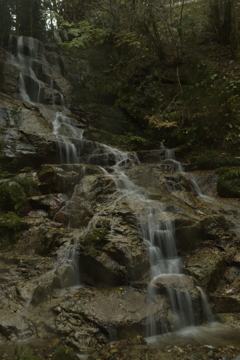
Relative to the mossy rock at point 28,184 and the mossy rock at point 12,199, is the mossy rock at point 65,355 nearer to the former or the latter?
the mossy rock at point 12,199

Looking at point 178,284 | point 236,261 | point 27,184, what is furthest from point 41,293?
point 236,261

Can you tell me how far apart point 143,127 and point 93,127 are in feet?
8.85

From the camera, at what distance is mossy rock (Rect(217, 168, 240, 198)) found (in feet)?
29.5

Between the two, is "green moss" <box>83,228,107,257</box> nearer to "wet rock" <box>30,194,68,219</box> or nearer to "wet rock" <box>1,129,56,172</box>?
"wet rock" <box>30,194,68,219</box>

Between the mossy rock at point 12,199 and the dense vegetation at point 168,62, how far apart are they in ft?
25.8

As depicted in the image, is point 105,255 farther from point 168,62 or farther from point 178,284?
point 168,62

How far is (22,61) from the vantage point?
1695 cm

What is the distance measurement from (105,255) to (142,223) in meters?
1.36

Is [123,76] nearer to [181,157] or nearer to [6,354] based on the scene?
[181,157]

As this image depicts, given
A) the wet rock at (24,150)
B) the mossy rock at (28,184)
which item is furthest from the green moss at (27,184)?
the wet rock at (24,150)

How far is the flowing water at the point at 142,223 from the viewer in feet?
16.4

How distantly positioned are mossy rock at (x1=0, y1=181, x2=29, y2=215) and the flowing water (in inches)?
45.0

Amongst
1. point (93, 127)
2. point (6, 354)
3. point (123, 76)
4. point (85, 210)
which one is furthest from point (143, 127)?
point (6, 354)

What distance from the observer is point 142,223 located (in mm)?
6480
